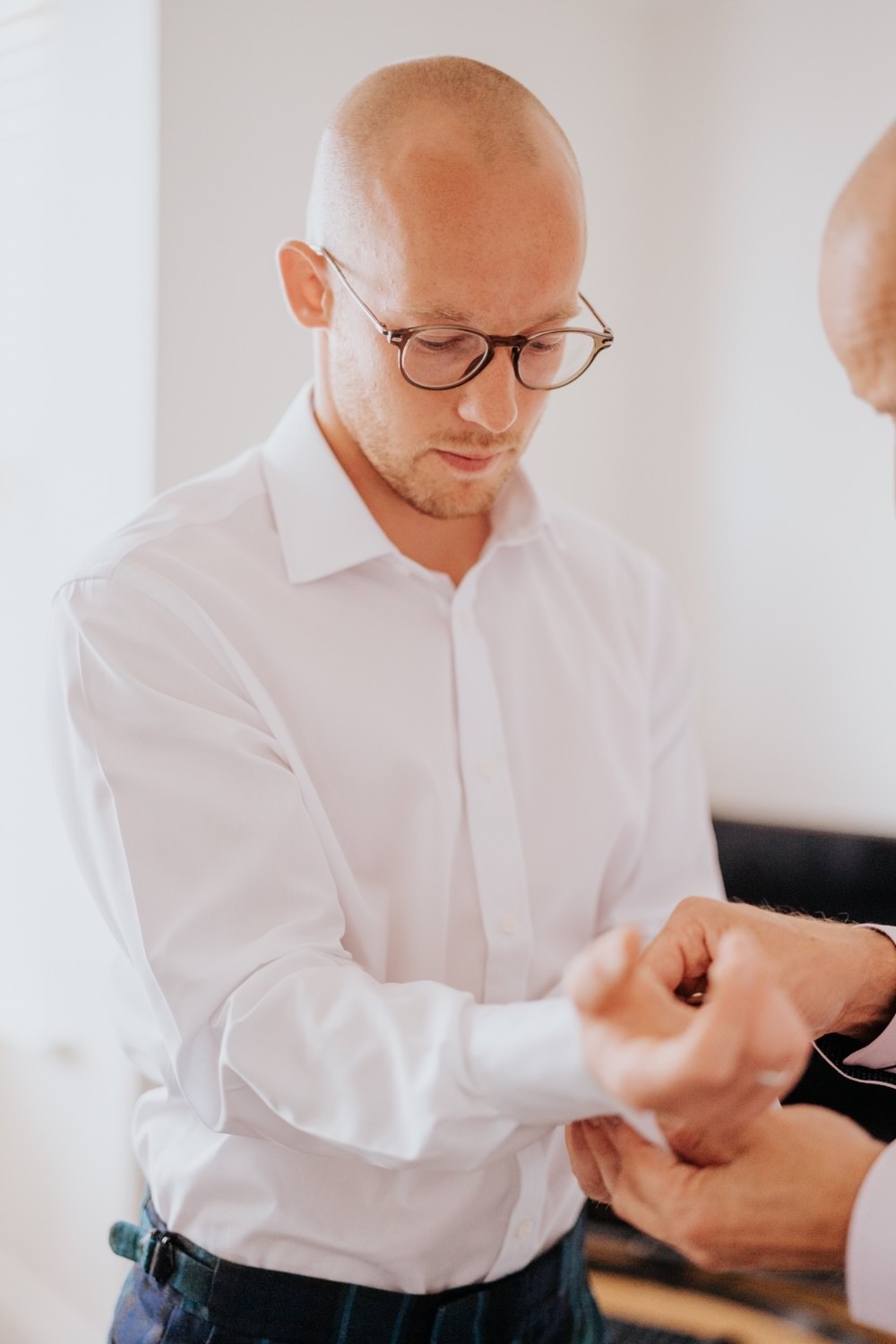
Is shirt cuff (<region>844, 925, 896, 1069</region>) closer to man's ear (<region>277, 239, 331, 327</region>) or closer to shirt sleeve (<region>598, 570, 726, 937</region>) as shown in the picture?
shirt sleeve (<region>598, 570, 726, 937</region>)

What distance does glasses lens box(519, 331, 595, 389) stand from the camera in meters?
1.38

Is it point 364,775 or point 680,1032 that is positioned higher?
point 364,775

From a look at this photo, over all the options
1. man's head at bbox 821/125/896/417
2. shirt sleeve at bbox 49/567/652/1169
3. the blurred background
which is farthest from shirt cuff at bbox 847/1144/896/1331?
the blurred background

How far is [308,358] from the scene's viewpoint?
242 centimetres

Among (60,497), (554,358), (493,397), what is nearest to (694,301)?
(60,497)

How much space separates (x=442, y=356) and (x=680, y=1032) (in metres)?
0.78

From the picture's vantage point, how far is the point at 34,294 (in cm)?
235

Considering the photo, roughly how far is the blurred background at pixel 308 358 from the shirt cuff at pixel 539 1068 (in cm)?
145

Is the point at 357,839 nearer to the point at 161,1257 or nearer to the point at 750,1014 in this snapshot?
the point at 161,1257

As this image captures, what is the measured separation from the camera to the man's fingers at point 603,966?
0.82 meters

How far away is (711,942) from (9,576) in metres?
1.75

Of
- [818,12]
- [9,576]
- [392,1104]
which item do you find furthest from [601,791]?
[818,12]

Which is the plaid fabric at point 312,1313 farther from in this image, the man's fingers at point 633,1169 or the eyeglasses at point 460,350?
the eyeglasses at point 460,350

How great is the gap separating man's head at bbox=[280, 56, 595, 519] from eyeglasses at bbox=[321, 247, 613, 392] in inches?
0.4
